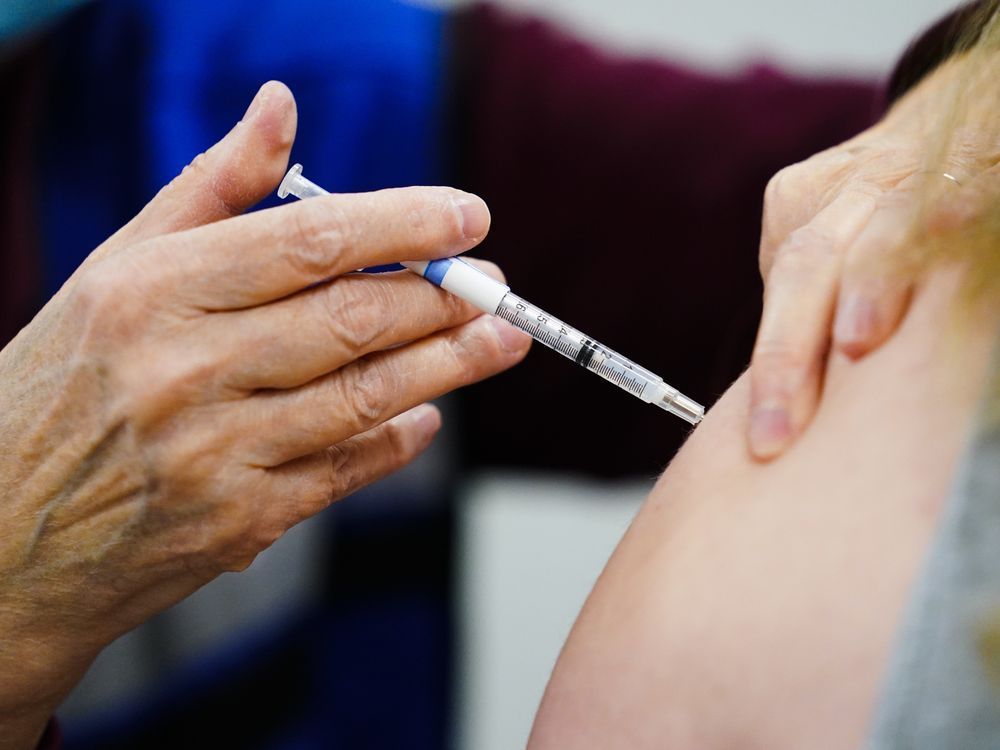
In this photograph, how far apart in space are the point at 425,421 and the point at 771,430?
393mm

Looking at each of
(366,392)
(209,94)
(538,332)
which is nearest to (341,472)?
(366,392)

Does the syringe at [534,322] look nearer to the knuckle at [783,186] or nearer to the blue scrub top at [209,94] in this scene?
the knuckle at [783,186]

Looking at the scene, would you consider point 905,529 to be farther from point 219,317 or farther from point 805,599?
point 219,317

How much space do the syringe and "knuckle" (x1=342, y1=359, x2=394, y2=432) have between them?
88mm

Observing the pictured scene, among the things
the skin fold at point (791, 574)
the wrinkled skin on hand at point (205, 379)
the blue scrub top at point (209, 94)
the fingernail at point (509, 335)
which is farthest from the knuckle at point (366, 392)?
the blue scrub top at point (209, 94)

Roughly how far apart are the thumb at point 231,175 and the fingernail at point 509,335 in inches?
8.6

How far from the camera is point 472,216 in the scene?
2.38 feet

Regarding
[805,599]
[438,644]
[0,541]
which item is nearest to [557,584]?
[438,644]

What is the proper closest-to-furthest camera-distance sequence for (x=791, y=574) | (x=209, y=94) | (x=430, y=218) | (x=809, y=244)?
(x=791, y=574) → (x=809, y=244) → (x=430, y=218) → (x=209, y=94)

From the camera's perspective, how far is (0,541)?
75 cm

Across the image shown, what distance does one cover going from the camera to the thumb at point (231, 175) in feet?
2.39

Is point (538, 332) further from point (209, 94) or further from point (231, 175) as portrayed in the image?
point (209, 94)

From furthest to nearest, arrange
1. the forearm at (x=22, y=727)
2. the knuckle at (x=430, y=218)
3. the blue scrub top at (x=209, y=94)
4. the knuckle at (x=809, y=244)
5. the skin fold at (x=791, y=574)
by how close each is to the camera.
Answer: the blue scrub top at (x=209, y=94)
the forearm at (x=22, y=727)
the knuckle at (x=430, y=218)
the knuckle at (x=809, y=244)
the skin fold at (x=791, y=574)

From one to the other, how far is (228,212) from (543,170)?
24.7 inches
